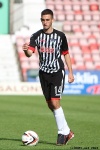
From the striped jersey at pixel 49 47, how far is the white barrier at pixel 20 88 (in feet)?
54.6

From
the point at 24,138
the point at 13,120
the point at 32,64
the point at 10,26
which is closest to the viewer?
the point at 24,138

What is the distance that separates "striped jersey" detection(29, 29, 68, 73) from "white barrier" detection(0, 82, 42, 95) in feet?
54.6

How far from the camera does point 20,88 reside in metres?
25.2

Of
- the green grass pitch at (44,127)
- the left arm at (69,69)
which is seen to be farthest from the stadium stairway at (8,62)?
the left arm at (69,69)

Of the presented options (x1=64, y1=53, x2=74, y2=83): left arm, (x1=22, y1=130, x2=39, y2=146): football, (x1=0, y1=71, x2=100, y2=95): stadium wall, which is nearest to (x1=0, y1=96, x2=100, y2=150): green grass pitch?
(x1=22, y1=130, x2=39, y2=146): football

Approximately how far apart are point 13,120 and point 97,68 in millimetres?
17091

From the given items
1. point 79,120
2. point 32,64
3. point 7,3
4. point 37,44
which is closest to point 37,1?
point 7,3

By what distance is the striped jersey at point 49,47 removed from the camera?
8352 millimetres

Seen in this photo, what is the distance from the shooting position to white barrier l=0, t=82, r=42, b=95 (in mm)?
25000

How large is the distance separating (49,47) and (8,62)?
67.3 ft

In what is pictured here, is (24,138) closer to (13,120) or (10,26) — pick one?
(13,120)

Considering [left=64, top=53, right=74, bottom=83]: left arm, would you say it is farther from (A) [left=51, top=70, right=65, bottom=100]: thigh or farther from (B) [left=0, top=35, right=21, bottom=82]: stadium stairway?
(B) [left=0, top=35, right=21, bottom=82]: stadium stairway

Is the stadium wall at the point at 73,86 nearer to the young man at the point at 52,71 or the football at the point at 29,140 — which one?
the young man at the point at 52,71

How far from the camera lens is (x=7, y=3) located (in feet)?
108
